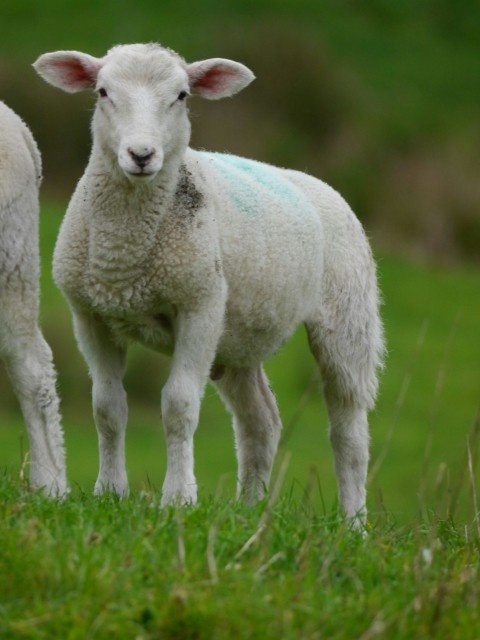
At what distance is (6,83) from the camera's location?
33.4 m

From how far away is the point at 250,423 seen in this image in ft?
28.2

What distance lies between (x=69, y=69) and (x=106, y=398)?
58.7 inches

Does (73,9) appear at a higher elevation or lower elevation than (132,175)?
lower

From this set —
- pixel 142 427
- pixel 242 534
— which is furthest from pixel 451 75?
pixel 242 534

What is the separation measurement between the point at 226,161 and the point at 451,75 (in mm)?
36523

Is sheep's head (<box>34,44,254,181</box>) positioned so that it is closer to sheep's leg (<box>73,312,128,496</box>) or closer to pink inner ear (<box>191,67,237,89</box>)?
pink inner ear (<box>191,67,237,89</box>)

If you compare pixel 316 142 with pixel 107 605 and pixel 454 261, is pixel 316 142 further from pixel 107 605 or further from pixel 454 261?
pixel 107 605

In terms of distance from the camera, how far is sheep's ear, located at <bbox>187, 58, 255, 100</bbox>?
7.50m

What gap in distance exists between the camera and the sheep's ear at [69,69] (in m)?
7.30

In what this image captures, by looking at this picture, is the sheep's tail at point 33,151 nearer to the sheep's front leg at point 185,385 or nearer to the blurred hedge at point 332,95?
the sheep's front leg at point 185,385

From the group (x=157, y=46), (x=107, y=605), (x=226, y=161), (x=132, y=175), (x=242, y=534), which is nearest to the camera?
(x=107, y=605)

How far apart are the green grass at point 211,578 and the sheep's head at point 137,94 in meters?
1.56

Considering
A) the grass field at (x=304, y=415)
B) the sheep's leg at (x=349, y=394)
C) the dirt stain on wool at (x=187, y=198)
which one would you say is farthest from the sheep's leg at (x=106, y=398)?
the grass field at (x=304, y=415)

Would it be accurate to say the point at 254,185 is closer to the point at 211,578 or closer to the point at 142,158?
the point at 142,158
